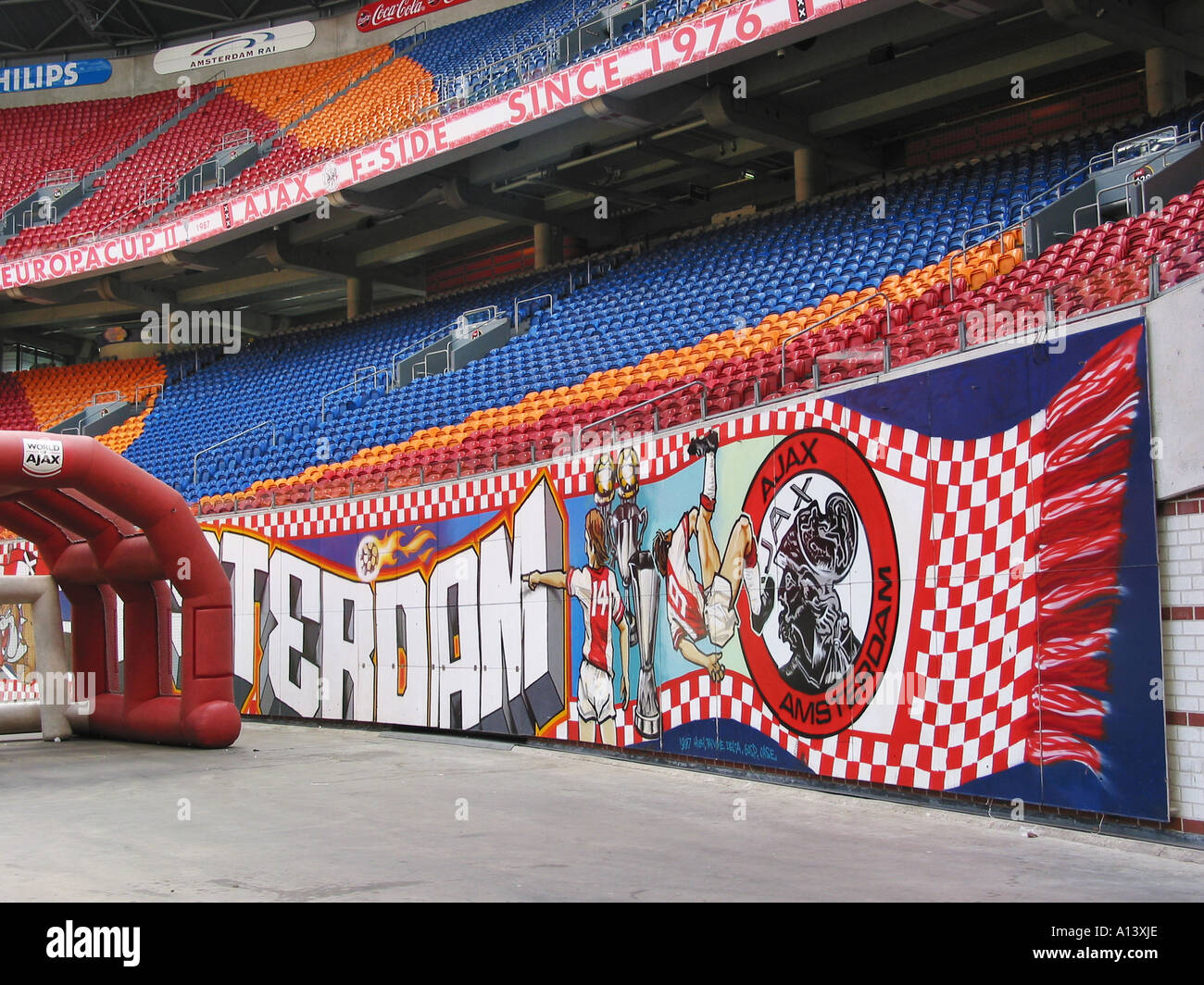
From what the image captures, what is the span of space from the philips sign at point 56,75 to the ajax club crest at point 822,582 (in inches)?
1400

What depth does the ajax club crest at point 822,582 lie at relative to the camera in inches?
432

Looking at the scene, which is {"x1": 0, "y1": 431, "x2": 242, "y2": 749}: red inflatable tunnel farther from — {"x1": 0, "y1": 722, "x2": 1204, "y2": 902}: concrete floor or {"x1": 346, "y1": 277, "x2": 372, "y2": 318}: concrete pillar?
{"x1": 346, "y1": 277, "x2": 372, "y2": 318}: concrete pillar

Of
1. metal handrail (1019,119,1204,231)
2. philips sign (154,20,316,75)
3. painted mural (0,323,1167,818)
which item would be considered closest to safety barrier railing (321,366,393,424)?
painted mural (0,323,1167,818)

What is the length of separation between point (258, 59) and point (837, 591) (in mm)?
32899

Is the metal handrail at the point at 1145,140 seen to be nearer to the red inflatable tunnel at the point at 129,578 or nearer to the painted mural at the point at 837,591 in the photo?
the painted mural at the point at 837,591

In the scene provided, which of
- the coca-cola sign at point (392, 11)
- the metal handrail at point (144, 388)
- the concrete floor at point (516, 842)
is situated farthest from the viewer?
the coca-cola sign at point (392, 11)

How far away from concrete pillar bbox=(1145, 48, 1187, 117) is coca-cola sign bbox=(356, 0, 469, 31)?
69.6ft

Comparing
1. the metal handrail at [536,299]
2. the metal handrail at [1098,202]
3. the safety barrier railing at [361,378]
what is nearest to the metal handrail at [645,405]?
the metal handrail at [1098,202]

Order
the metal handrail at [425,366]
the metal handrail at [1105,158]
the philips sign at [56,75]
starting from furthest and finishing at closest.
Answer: the philips sign at [56,75] < the metal handrail at [425,366] < the metal handrail at [1105,158]

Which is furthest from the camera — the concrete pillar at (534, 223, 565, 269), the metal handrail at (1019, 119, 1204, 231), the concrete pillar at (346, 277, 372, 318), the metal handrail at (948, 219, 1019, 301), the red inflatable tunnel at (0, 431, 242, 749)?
the concrete pillar at (346, 277, 372, 318)

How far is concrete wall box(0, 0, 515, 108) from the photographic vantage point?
3500 centimetres

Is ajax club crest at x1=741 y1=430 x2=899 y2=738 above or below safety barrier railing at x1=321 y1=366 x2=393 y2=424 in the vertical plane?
below

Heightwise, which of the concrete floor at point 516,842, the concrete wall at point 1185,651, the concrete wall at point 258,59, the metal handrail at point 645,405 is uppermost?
the concrete wall at point 258,59
